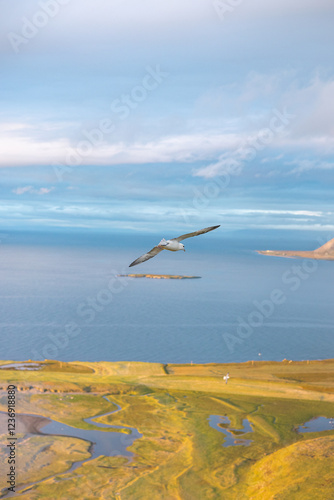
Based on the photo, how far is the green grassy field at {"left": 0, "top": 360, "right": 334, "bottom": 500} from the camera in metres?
41.6

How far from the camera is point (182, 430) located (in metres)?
53.3

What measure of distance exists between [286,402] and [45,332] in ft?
247

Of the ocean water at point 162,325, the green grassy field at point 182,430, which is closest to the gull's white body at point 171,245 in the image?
the green grassy field at point 182,430

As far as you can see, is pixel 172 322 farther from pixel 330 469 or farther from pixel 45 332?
pixel 330 469

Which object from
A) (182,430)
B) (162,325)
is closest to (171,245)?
(182,430)

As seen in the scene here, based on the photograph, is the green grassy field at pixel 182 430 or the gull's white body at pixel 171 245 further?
the green grassy field at pixel 182 430

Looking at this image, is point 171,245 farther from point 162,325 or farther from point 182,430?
point 162,325

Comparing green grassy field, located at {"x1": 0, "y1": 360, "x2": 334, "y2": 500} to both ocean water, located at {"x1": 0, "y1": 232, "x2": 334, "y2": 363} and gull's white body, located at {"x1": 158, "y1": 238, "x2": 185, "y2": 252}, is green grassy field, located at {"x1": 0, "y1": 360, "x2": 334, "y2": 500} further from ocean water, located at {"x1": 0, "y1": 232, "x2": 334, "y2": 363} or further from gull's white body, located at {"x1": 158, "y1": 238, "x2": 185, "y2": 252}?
gull's white body, located at {"x1": 158, "y1": 238, "x2": 185, "y2": 252}

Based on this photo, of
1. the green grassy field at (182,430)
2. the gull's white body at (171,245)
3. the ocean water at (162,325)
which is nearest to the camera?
the gull's white body at (171,245)

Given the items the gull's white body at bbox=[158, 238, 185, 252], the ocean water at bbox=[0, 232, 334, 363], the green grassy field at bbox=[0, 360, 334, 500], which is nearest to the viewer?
the gull's white body at bbox=[158, 238, 185, 252]

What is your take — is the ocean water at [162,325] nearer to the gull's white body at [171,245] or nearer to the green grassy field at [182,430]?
the green grassy field at [182,430]

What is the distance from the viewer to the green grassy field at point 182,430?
4156 cm

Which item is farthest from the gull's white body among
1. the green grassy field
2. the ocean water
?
the ocean water

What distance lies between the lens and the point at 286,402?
62.6 m
